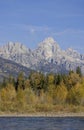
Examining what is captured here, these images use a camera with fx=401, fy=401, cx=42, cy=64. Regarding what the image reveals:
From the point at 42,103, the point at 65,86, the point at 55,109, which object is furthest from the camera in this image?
the point at 65,86

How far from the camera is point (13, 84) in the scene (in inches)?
7844

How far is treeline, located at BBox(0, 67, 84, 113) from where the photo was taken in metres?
161

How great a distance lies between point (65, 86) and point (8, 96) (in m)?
27.1

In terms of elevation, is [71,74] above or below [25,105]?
above

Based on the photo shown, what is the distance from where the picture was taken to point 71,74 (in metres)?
194

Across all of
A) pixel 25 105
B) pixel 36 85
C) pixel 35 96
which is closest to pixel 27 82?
pixel 36 85

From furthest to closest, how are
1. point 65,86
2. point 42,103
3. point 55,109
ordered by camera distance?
point 65,86
point 42,103
point 55,109

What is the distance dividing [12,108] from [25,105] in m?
7.67

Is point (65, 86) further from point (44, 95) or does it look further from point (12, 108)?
point (12, 108)

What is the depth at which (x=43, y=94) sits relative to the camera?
592 feet

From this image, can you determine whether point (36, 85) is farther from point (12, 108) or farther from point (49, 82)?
point (12, 108)

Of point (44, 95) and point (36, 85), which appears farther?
point (36, 85)

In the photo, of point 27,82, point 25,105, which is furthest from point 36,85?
point 25,105

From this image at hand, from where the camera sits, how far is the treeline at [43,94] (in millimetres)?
161125
